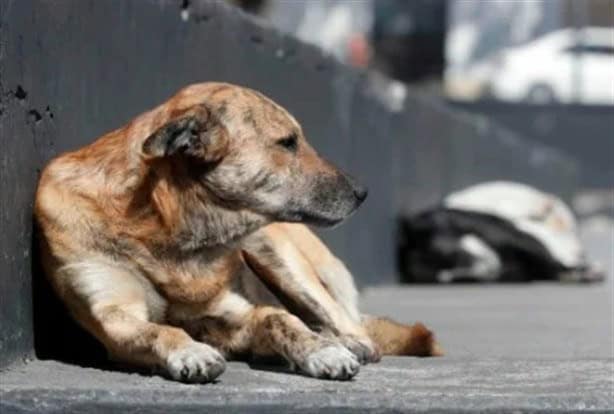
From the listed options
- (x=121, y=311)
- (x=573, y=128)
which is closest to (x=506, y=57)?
(x=573, y=128)

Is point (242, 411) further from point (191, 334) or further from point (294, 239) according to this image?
point (294, 239)

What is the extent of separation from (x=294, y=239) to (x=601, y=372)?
1.79 m

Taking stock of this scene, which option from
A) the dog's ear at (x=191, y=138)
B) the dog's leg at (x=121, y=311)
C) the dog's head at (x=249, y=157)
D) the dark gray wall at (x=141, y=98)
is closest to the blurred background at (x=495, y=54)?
the dark gray wall at (x=141, y=98)

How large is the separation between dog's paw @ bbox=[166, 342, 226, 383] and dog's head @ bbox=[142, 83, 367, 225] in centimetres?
74

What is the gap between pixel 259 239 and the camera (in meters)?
7.83

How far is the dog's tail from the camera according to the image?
7.85 metres

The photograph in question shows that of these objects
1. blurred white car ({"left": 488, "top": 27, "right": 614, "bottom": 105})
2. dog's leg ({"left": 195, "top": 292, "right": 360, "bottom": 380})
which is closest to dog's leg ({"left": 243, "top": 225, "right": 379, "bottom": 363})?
dog's leg ({"left": 195, "top": 292, "right": 360, "bottom": 380})

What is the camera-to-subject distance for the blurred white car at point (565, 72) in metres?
28.7

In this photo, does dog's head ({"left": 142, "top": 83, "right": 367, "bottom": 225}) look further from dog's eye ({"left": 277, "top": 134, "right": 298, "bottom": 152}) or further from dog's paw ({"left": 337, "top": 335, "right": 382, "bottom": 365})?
dog's paw ({"left": 337, "top": 335, "right": 382, "bottom": 365})

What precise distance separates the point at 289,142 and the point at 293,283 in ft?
2.43

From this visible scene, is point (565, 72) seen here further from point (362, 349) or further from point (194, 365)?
point (194, 365)

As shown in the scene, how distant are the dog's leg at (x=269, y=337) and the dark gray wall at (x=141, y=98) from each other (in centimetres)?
53

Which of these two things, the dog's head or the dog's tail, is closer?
the dog's head

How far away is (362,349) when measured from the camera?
746 cm
